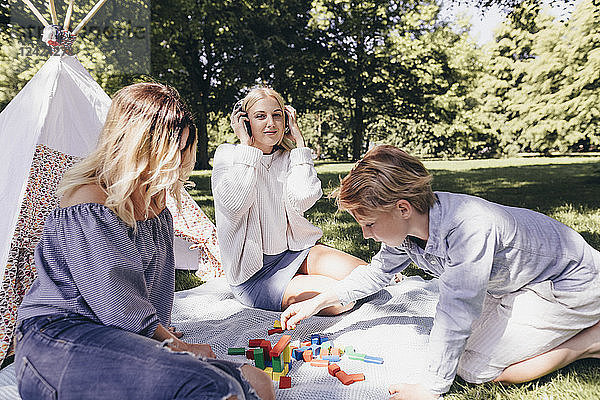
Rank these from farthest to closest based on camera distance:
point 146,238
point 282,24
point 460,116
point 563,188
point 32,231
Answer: point 460,116, point 282,24, point 563,188, point 32,231, point 146,238

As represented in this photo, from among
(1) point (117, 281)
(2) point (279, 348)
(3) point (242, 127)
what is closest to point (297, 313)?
(2) point (279, 348)

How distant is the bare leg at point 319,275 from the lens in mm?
2746

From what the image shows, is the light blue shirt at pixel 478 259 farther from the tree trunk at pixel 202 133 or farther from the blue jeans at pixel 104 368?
the tree trunk at pixel 202 133

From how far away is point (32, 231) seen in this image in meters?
2.59

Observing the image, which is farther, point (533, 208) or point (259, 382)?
point (533, 208)

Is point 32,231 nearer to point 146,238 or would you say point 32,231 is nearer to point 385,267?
point 146,238

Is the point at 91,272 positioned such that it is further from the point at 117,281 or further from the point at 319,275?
the point at 319,275

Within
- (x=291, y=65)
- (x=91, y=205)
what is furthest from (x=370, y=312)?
(x=291, y=65)

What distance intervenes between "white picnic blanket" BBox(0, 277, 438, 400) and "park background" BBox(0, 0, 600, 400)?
175 centimetres

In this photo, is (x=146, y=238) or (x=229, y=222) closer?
(x=146, y=238)

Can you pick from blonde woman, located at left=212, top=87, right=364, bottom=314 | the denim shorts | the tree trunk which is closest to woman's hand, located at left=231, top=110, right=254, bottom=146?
blonde woman, located at left=212, top=87, right=364, bottom=314

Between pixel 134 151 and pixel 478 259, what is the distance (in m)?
1.30

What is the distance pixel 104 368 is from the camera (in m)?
1.30

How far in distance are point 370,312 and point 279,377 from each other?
0.84m
